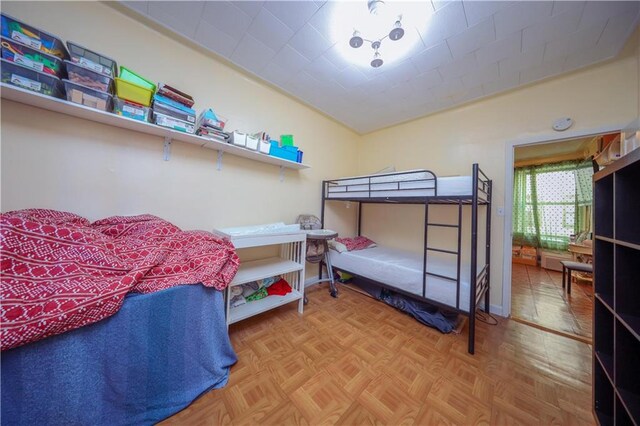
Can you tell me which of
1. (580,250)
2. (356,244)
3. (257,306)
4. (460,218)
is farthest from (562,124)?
(257,306)

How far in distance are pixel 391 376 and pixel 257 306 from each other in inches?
47.1

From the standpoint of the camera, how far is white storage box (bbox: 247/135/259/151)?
1.95 meters

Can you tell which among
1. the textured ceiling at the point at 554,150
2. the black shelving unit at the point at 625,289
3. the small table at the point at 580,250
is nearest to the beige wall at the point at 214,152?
the black shelving unit at the point at 625,289

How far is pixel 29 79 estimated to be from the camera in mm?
1104

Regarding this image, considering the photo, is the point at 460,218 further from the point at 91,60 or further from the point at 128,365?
the point at 91,60

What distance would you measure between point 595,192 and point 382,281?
5.48 feet

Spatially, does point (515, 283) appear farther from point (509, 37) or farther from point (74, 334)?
point (74, 334)

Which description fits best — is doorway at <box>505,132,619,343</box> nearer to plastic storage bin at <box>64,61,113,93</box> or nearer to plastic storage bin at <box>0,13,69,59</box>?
plastic storage bin at <box>64,61,113,93</box>

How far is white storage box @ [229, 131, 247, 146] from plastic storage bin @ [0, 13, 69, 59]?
101 cm

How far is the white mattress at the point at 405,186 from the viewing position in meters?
1.82

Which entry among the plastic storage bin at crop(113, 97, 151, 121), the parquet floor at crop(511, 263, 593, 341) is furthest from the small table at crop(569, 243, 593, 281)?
the plastic storage bin at crop(113, 97, 151, 121)

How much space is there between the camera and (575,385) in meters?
1.33

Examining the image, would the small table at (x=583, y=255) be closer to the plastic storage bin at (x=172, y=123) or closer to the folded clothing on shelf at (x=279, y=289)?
the folded clothing on shelf at (x=279, y=289)

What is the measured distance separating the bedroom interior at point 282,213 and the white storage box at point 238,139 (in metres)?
0.02
